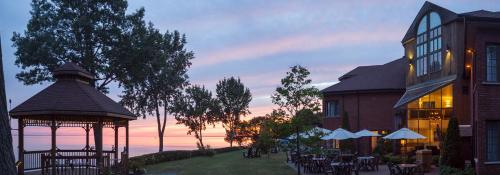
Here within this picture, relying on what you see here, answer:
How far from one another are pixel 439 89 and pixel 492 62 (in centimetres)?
980

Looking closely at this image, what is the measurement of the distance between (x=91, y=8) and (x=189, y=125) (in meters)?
26.5

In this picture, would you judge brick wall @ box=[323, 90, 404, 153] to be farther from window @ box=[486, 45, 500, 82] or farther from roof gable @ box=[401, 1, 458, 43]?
window @ box=[486, 45, 500, 82]

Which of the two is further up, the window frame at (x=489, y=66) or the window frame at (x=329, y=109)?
the window frame at (x=489, y=66)

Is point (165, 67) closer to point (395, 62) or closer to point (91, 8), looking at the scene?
point (91, 8)

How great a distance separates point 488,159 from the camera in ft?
75.5

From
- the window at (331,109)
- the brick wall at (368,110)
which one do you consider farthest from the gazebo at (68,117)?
the window at (331,109)

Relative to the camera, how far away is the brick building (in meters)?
22.9

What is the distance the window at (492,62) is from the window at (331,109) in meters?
22.2

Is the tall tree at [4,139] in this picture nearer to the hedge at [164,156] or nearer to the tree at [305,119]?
the tree at [305,119]

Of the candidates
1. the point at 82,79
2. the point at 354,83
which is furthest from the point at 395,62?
the point at 82,79

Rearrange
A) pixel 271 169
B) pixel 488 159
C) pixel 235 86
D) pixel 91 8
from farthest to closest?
pixel 235 86
pixel 91 8
pixel 271 169
pixel 488 159

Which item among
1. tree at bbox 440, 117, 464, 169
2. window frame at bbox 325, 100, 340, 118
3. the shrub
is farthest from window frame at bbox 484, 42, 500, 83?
window frame at bbox 325, 100, 340, 118

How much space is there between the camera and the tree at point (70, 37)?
38.5 m

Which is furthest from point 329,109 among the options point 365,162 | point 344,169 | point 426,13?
point 344,169
